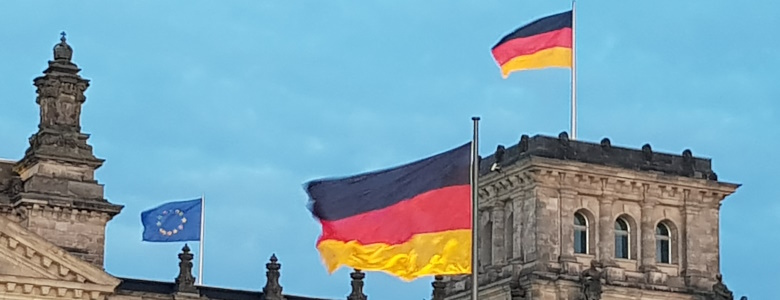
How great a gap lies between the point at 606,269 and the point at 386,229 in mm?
32309

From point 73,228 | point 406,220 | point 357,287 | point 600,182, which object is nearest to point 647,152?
point 600,182

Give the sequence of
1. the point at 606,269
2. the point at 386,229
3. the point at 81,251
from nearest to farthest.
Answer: the point at 386,229 → the point at 81,251 → the point at 606,269

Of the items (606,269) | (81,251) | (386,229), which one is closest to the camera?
(386,229)

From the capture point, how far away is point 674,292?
2940 inches

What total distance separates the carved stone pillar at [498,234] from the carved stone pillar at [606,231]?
4149 mm

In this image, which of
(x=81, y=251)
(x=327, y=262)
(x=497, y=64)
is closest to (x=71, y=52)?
(x=81, y=251)

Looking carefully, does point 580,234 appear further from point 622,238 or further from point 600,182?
point 600,182

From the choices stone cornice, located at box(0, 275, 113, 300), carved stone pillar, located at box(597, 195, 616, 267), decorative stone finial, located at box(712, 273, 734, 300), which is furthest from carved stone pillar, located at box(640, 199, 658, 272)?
stone cornice, located at box(0, 275, 113, 300)

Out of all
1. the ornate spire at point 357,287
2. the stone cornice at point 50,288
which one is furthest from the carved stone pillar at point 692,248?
the stone cornice at point 50,288

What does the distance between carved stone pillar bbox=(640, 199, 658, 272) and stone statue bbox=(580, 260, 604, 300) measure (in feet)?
11.4

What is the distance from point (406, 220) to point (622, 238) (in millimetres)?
34141

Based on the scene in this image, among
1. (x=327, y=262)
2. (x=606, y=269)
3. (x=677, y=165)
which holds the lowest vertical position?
(x=327, y=262)

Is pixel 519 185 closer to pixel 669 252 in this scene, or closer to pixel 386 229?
pixel 669 252

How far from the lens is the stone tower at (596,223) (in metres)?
72.8
